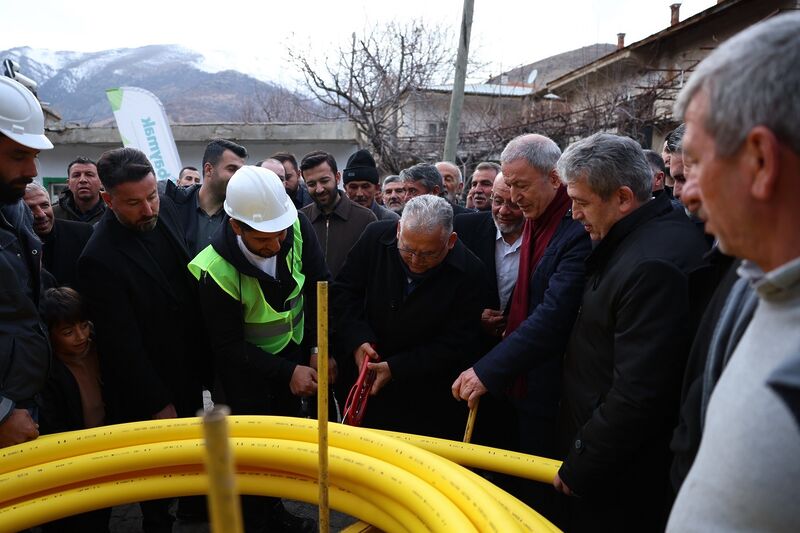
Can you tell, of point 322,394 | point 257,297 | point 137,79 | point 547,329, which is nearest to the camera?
point 322,394

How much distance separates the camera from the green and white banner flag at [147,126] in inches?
369

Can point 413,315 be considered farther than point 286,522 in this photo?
No

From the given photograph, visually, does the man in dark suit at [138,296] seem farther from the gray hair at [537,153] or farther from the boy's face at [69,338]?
the gray hair at [537,153]

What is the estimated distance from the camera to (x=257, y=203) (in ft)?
8.21

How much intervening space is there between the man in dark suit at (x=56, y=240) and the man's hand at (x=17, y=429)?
4.58ft

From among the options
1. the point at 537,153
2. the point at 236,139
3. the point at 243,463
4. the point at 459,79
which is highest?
the point at 459,79

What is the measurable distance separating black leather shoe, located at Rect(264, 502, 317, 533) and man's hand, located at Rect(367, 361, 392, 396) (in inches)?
35.9

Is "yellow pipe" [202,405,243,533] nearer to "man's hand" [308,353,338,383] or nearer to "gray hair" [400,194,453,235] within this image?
"gray hair" [400,194,453,235]

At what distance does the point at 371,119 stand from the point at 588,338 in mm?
13489

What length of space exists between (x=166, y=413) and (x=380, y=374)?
1045mm

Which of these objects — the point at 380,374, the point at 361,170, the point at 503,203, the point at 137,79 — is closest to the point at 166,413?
the point at 380,374

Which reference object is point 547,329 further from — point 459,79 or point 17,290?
point 459,79

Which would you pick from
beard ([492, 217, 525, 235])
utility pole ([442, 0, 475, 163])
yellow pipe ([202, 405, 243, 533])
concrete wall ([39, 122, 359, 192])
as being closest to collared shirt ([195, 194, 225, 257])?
beard ([492, 217, 525, 235])

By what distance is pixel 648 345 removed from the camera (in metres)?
1.70
